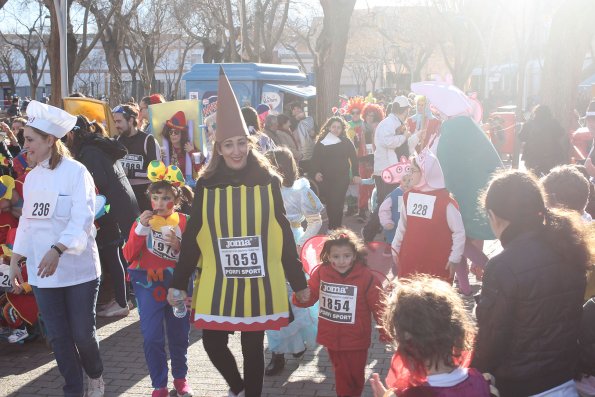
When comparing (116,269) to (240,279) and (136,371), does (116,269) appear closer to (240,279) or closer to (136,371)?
(136,371)

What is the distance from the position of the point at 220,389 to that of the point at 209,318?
127 cm

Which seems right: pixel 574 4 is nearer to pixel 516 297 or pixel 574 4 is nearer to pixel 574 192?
pixel 574 192

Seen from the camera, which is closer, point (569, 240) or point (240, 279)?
point (569, 240)

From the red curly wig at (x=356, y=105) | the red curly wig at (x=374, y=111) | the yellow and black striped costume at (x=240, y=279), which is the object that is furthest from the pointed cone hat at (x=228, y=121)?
the red curly wig at (x=356, y=105)

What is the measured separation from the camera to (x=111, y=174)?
6.32 m

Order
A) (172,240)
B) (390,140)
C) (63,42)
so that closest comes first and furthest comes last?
(172,240) < (390,140) < (63,42)

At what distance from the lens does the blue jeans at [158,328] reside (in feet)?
15.4

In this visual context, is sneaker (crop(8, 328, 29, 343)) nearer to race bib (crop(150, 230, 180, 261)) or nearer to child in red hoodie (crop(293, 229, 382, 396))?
race bib (crop(150, 230, 180, 261))

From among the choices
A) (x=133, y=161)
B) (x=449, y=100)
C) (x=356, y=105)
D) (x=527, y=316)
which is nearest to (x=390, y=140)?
(x=449, y=100)

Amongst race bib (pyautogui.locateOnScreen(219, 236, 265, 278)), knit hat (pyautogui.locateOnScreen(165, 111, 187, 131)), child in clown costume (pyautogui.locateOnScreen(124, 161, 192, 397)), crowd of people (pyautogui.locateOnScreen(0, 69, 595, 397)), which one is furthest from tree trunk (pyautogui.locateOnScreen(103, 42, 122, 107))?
race bib (pyautogui.locateOnScreen(219, 236, 265, 278))

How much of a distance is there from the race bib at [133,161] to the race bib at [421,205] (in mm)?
3186

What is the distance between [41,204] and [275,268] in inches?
56.7

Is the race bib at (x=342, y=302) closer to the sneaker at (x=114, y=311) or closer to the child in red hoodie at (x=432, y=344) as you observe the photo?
the child in red hoodie at (x=432, y=344)

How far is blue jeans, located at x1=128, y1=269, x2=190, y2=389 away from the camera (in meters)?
4.70
